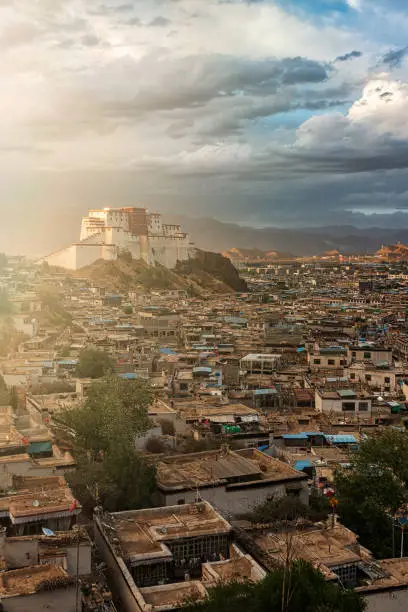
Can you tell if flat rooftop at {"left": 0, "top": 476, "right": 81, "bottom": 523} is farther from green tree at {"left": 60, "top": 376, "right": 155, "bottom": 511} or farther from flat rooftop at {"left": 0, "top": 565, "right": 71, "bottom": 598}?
flat rooftop at {"left": 0, "top": 565, "right": 71, "bottom": 598}

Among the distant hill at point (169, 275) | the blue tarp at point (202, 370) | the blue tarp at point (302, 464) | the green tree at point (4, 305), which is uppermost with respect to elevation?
the distant hill at point (169, 275)

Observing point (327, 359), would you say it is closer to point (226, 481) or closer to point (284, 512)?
point (226, 481)

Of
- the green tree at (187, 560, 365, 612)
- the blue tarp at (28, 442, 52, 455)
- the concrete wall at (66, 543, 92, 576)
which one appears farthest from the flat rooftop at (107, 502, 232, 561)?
the blue tarp at (28, 442, 52, 455)

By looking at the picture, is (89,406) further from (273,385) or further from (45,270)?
(45,270)

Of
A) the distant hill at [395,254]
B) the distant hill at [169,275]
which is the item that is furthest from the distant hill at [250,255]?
the distant hill at [169,275]

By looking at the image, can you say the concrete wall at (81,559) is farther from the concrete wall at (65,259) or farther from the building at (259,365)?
the concrete wall at (65,259)

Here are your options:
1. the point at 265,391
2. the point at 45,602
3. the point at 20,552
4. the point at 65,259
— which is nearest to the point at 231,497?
the point at 20,552
